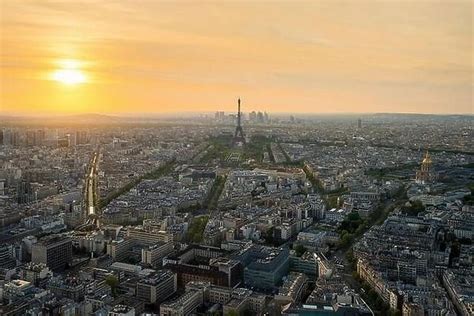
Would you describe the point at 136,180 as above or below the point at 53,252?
above

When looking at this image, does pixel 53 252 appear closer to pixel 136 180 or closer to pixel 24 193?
pixel 24 193

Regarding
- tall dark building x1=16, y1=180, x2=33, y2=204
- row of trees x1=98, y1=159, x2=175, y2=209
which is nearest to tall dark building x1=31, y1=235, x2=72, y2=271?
row of trees x1=98, y1=159, x2=175, y2=209

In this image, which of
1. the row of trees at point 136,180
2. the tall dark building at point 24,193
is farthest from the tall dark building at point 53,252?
the tall dark building at point 24,193

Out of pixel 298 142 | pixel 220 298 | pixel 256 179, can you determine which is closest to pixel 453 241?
pixel 220 298

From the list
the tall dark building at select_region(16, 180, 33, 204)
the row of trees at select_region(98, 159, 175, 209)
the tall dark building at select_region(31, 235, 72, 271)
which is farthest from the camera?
the row of trees at select_region(98, 159, 175, 209)

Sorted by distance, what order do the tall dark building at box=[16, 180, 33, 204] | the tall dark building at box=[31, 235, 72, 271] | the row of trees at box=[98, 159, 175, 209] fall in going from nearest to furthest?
the tall dark building at box=[31, 235, 72, 271]
the tall dark building at box=[16, 180, 33, 204]
the row of trees at box=[98, 159, 175, 209]

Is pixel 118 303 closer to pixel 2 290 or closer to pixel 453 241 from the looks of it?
pixel 2 290

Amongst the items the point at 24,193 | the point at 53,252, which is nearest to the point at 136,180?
the point at 24,193

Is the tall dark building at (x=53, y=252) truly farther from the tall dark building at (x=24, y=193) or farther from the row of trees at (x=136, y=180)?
the tall dark building at (x=24, y=193)

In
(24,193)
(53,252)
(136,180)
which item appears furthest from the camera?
(136,180)

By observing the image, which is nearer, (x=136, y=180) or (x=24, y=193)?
(x=24, y=193)

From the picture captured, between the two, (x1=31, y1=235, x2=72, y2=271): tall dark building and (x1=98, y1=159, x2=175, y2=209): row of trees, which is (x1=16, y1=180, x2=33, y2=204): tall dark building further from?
(x1=31, y1=235, x2=72, y2=271): tall dark building
